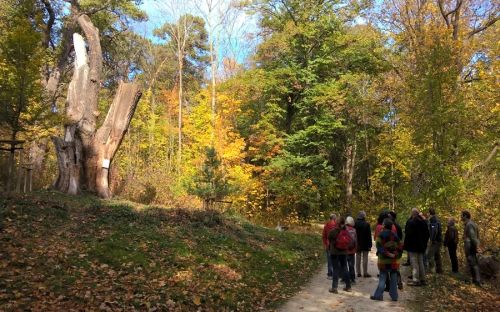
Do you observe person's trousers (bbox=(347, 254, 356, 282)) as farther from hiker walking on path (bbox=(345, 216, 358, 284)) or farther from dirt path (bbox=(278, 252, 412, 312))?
dirt path (bbox=(278, 252, 412, 312))

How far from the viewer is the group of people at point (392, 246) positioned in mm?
9211

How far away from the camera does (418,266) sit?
10633 mm

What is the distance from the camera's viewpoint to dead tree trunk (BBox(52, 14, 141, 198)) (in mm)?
17000

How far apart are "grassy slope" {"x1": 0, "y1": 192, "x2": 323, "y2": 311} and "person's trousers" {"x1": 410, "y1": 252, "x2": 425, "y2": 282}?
2997mm

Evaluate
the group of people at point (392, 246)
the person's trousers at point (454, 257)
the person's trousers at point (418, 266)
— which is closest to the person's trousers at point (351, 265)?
the group of people at point (392, 246)

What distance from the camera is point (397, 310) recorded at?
8.36m

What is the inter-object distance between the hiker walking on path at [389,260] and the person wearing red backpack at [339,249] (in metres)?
0.85

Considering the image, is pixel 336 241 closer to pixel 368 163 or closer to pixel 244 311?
pixel 244 311

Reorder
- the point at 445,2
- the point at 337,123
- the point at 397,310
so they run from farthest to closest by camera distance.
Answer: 1. the point at 337,123
2. the point at 445,2
3. the point at 397,310

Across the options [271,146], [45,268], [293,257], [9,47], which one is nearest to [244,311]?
[45,268]

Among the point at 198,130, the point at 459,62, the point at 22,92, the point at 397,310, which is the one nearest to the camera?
the point at 397,310

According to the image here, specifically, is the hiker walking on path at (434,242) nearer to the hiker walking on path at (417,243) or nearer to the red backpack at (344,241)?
the hiker walking on path at (417,243)

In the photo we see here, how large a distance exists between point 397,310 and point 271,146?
18032 mm

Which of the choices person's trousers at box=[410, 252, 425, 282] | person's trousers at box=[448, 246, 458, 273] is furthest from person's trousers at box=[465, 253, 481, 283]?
person's trousers at box=[410, 252, 425, 282]
